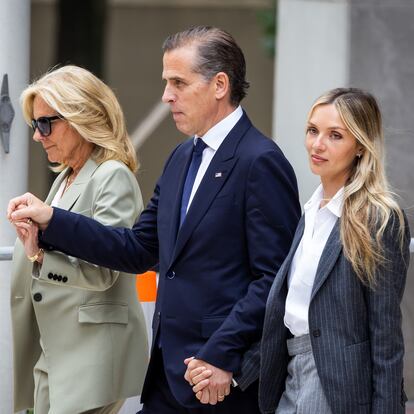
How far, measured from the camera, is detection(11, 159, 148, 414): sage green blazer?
14.3 ft

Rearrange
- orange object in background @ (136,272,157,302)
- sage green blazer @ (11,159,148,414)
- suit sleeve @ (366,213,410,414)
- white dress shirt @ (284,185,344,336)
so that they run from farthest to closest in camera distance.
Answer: orange object in background @ (136,272,157,302), sage green blazer @ (11,159,148,414), white dress shirt @ (284,185,344,336), suit sleeve @ (366,213,410,414)

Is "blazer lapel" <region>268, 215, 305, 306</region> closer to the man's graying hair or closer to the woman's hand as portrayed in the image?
the man's graying hair

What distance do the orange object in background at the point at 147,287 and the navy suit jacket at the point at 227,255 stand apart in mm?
1079

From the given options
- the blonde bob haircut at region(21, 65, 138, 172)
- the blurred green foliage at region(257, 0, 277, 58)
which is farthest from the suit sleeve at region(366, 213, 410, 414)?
the blurred green foliage at region(257, 0, 277, 58)

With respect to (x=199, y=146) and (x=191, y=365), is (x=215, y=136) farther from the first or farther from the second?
(x=191, y=365)

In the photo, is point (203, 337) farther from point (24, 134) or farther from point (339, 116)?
point (24, 134)

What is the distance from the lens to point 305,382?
3.67 meters

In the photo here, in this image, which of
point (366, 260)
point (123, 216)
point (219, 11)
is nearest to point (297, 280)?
point (366, 260)

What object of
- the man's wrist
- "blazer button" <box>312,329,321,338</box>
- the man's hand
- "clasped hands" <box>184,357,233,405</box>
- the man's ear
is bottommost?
"clasped hands" <box>184,357,233,405</box>

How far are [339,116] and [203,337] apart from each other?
0.91 m

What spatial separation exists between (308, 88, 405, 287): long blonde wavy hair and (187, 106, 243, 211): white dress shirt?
1.54 ft

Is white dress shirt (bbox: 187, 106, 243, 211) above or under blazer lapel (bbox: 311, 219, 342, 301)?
above

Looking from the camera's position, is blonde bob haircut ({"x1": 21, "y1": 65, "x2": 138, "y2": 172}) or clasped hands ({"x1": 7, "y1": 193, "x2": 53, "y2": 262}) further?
blonde bob haircut ({"x1": 21, "y1": 65, "x2": 138, "y2": 172})

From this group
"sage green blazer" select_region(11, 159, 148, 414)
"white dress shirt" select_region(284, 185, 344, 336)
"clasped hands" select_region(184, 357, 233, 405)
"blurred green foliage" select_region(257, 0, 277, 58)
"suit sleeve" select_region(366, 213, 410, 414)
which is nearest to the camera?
"suit sleeve" select_region(366, 213, 410, 414)
